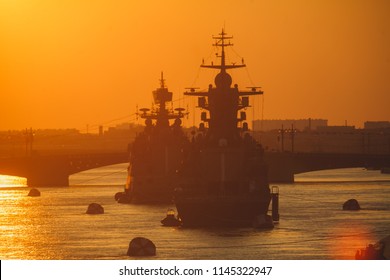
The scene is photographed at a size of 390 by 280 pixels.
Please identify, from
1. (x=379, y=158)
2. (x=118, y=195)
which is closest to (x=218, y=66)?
(x=118, y=195)

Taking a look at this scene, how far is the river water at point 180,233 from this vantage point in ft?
162

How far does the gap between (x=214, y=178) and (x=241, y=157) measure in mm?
2164

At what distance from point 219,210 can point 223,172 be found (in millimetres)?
2475

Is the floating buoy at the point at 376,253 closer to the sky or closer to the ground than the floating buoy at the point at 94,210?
closer to the sky

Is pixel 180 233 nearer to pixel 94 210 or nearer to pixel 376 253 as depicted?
pixel 94 210

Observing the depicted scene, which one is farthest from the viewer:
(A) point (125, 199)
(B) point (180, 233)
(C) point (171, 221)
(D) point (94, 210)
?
(A) point (125, 199)

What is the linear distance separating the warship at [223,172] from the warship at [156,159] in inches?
830

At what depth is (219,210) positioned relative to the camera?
6072cm

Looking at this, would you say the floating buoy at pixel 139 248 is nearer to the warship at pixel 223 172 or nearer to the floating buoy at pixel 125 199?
the warship at pixel 223 172

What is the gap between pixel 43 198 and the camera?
99.5 m

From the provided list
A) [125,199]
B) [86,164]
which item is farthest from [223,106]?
[86,164]

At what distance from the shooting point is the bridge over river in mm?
119812

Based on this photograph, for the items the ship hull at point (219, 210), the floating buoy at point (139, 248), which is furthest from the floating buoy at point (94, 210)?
the floating buoy at point (139, 248)
